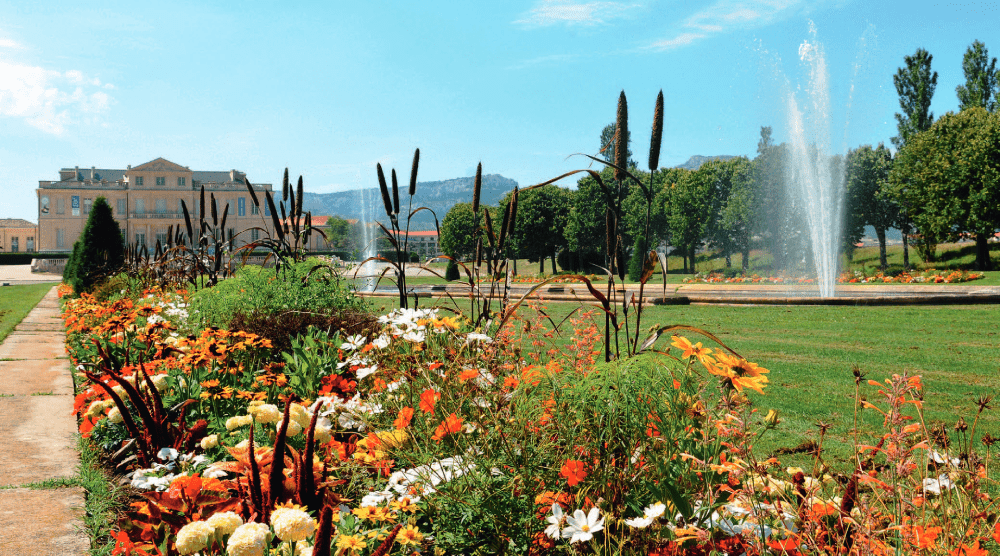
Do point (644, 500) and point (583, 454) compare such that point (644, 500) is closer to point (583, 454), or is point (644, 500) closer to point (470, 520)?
point (583, 454)

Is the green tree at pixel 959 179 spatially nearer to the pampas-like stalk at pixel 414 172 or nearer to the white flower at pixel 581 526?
the pampas-like stalk at pixel 414 172

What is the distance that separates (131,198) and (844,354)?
69.3 metres

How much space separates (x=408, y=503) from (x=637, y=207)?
34089 mm

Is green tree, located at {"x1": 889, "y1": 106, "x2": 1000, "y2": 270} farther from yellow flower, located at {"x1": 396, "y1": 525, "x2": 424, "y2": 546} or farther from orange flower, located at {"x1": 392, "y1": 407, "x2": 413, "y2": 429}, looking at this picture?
yellow flower, located at {"x1": 396, "y1": 525, "x2": 424, "y2": 546}

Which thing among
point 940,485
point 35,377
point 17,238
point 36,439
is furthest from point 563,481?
point 17,238

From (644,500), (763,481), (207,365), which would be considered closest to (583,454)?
(644,500)

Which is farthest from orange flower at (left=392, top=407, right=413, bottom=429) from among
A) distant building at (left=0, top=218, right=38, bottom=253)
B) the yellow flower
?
distant building at (left=0, top=218, right=38, bottom=253)

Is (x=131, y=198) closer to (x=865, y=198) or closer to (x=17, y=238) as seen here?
(x=17, y=238)

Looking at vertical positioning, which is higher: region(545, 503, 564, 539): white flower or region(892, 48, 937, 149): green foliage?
region(892, 48, 937, 149): green foliage

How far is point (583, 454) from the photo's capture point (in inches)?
66.5

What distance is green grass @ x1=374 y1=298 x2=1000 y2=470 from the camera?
371 centimetres

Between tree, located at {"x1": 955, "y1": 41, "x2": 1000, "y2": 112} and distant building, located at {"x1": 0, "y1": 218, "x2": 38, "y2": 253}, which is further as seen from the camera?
distant building, located at {"x1": 0, "y1": 218, "x2": 38, "y2": 253}

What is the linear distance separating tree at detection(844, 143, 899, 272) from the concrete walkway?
32.7 m

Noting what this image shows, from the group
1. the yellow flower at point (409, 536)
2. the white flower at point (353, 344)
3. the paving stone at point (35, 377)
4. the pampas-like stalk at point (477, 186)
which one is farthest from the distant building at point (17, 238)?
the yellow flower at point (409, 536)
